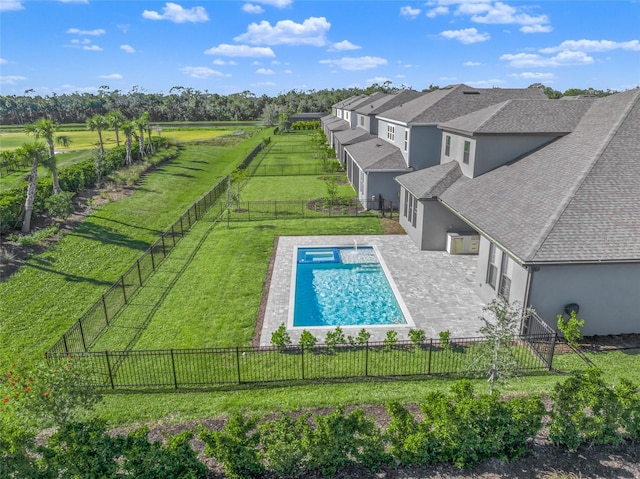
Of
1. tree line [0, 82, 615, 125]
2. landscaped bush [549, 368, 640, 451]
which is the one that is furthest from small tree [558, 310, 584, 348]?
tree line [0, 82, 615, 125]

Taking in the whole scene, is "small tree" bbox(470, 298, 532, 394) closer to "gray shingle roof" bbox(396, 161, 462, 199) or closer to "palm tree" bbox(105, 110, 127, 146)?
"gray shingle roof" bbox(396, 161, 462, 199)

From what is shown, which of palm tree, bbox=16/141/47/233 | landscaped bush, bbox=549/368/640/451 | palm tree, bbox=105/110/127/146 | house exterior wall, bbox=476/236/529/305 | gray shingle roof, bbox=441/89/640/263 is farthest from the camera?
palm tree, bbox=105/110/127/146

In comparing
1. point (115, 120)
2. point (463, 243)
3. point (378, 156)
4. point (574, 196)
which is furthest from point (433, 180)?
point (115, 120)

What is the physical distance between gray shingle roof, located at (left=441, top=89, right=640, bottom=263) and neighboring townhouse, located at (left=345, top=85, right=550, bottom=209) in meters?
8.68

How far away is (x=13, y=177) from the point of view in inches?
1654

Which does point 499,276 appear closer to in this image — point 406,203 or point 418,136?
point 406,203

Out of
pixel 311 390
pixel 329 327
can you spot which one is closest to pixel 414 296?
pixel 329 327

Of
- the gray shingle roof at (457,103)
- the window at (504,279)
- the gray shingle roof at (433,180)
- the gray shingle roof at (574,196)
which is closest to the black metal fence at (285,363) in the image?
the window at (504,279)

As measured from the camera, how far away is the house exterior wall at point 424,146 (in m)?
28.1

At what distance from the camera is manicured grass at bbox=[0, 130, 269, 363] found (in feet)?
51.3

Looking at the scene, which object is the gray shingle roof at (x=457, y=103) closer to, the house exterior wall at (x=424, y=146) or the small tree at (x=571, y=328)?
the house exterior wall at (x=424, y=146)

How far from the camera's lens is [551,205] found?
14664mm

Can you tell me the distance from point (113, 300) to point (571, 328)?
17.1 metres

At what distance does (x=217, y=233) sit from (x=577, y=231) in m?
20.0
